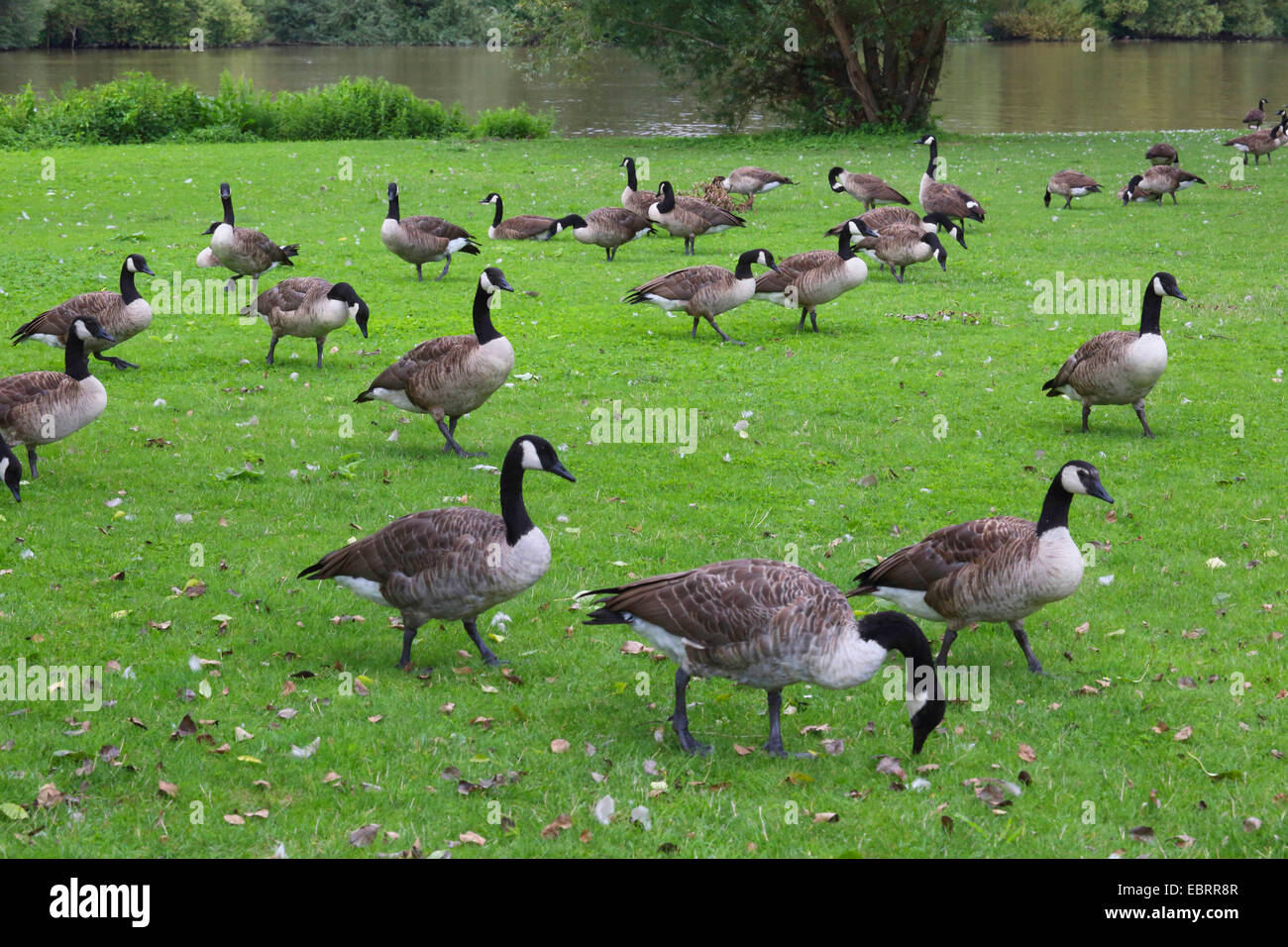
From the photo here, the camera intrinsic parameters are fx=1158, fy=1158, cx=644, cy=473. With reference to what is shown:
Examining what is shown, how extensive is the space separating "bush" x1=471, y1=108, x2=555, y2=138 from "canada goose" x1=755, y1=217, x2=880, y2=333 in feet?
104

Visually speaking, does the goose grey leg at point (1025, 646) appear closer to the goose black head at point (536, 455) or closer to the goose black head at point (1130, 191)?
the goose black head at point (536, 455)

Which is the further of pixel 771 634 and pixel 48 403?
pixel 48 403

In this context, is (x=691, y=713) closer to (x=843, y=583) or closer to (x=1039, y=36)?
(x=843, y=583)

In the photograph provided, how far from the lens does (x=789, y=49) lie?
160 ft

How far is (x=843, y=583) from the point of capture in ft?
34.0

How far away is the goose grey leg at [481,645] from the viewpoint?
9.08m

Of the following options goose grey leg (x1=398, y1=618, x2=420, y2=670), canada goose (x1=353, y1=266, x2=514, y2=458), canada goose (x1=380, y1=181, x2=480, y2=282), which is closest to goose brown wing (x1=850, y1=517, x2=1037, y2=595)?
goose grey leg (x1=398, y1=618, x2=420, y2=670)

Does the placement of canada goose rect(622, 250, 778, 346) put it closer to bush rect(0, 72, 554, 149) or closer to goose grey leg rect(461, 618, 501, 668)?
goose grey leg rect(461, 618, 501, 668)

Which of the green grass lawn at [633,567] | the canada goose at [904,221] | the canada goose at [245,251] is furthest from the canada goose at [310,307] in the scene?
the canada goose at [904,221]

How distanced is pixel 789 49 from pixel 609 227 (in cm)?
2639

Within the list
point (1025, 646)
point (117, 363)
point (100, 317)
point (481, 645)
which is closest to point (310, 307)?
point (100, 317)

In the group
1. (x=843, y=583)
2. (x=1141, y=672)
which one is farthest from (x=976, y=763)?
(x=843, y=583)

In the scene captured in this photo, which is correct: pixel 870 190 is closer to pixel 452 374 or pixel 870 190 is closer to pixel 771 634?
pixel 452 374

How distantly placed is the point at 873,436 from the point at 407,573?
26.1ft
